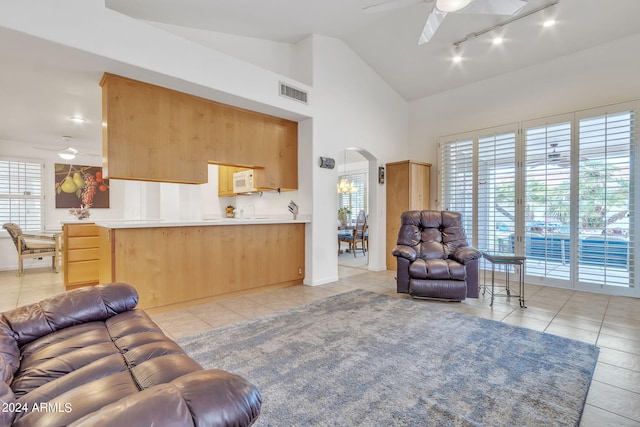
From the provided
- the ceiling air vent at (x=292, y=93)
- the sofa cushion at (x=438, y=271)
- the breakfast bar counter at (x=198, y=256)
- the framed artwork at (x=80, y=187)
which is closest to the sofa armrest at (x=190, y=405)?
the breakfast bar counter at (x=198, y=256)

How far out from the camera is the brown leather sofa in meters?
0.78

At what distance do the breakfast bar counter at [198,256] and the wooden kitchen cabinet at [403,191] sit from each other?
75.6 inches

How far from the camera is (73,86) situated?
3.40 metres

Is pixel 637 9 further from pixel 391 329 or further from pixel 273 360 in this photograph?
pixel 273 360

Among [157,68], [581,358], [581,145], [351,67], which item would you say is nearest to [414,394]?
[581,358]

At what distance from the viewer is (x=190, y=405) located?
80 centimetres

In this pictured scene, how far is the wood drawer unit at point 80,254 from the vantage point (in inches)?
162

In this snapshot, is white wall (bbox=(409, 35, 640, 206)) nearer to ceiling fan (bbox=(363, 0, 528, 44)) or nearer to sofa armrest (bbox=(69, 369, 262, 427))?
ceiling fan (bbox=(363, 0, 528, 44))

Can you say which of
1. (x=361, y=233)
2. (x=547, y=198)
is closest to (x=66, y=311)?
(x=547, y=198)

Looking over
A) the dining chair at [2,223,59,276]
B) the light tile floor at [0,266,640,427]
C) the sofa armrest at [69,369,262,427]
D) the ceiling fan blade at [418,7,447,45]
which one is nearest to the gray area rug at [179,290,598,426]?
the light tile floor at [0,266,640,427]

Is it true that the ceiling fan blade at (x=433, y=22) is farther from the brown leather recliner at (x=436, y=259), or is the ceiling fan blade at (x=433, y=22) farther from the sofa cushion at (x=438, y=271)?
the sofa cushion at (x=438, y=271)

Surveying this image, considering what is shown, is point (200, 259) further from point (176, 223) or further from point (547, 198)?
point (547, 198)

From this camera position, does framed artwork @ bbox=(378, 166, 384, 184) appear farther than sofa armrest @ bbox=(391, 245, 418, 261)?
Yes

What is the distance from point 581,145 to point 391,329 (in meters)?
3.86
